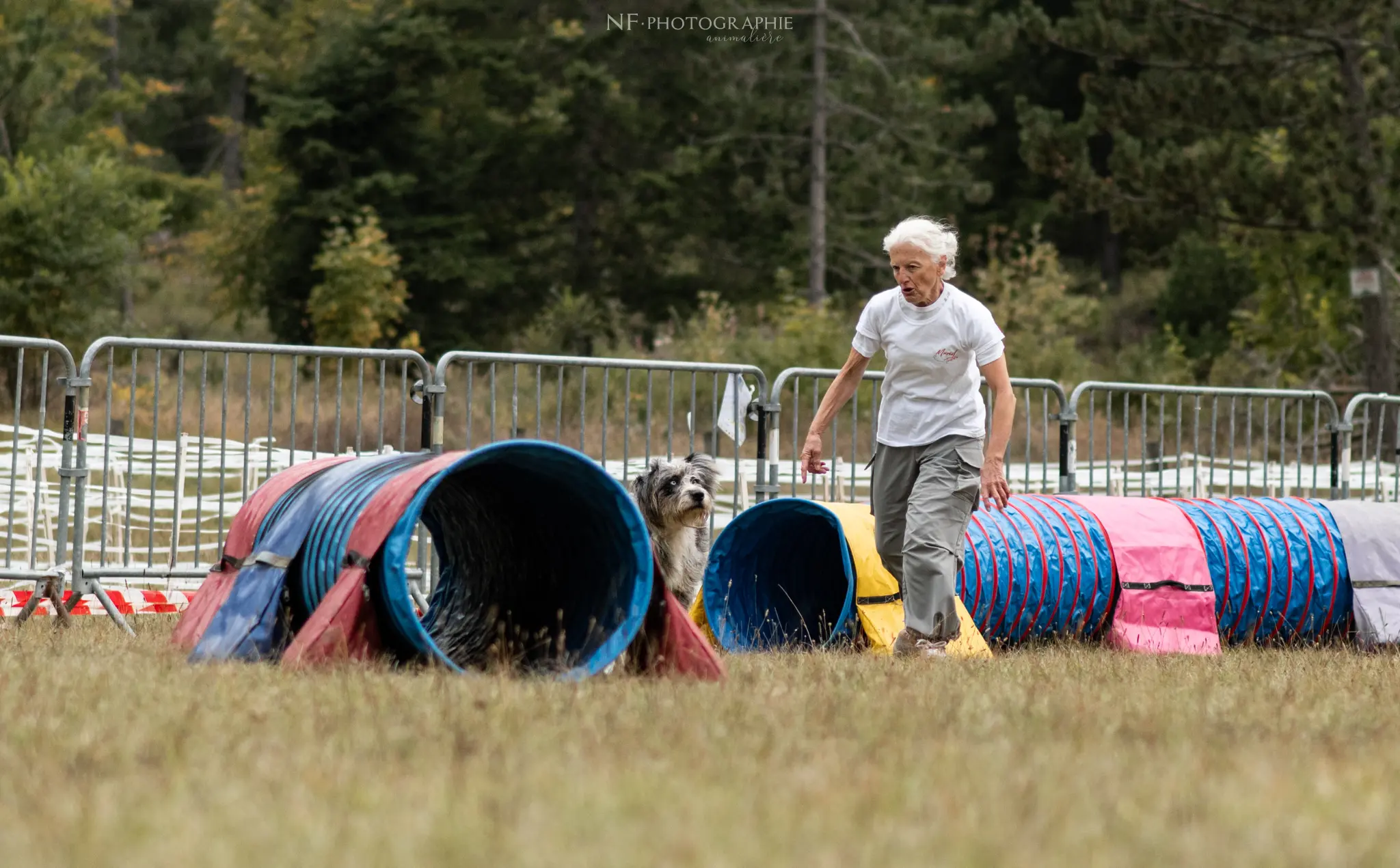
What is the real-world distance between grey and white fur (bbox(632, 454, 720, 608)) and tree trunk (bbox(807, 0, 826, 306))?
1975 cm

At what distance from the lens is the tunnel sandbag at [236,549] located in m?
6.71

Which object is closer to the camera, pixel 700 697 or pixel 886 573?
pixel 700 697

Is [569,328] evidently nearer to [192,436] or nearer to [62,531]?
[192,436]

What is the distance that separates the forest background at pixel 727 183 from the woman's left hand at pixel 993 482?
1583cm

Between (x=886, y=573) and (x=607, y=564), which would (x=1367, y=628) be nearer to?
(x=886, y=573)

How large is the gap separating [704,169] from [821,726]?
90.7 feet

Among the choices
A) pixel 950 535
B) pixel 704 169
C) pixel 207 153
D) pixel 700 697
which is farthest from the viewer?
pixel 207 153

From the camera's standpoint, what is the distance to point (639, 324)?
1291 inches

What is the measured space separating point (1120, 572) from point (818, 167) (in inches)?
795

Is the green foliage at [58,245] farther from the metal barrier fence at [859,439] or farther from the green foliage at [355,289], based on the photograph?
the metal barrier fence at [859,439]

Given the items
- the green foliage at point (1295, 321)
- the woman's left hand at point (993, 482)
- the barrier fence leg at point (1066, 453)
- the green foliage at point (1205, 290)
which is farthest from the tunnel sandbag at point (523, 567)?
the green foliage at point (1205, 290)

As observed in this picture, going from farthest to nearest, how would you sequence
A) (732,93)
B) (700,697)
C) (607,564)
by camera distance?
(732,93) → (607,564) → (700,697)

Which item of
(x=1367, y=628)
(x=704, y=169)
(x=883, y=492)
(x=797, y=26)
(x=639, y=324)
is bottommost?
(x=1367, y=628)

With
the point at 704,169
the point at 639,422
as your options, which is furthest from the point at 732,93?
the point at 639,422
